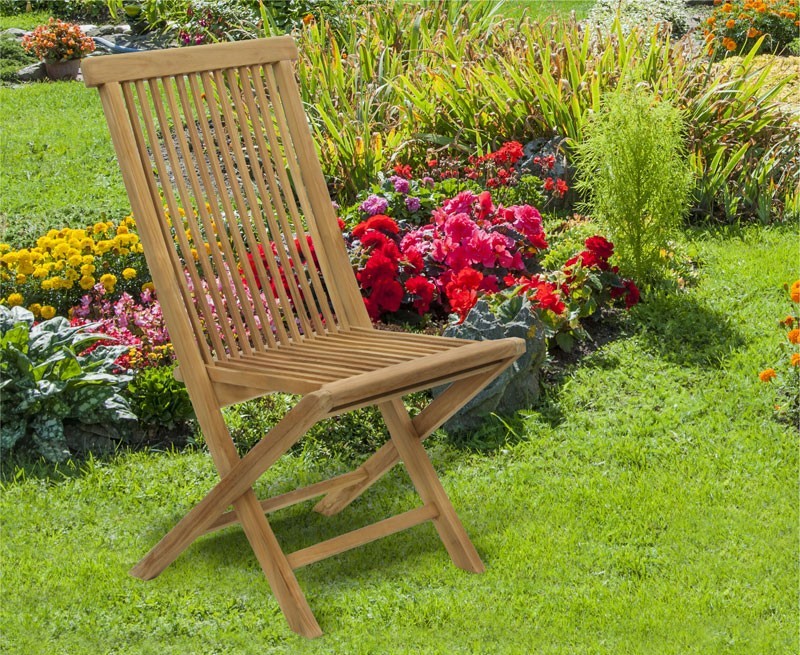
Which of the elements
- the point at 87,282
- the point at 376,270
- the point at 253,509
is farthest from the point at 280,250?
the point at 87,282

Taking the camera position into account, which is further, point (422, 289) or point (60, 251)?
point (60, 251)

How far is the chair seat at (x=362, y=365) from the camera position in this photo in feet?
8.46

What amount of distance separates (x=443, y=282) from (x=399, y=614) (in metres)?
1.98

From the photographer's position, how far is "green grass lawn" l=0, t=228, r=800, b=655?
2.80m

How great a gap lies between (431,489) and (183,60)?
4.78ft

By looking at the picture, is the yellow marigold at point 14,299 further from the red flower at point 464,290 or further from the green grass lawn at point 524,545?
the red flower at point 464,290

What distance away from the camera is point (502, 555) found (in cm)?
315

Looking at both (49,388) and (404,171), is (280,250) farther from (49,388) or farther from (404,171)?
(404,171)

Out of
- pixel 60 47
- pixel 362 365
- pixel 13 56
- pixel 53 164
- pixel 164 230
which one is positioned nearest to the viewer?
pixel 362 365

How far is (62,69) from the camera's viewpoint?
9961 mm

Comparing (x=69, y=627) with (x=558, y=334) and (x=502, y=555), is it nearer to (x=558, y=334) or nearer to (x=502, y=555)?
(x=502, y=555)

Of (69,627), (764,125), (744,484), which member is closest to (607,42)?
(764,125)

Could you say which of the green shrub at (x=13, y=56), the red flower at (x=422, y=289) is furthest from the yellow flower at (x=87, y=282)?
the green shrub at (x=13, y=56)

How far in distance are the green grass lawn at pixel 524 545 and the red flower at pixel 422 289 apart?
2.27ft
